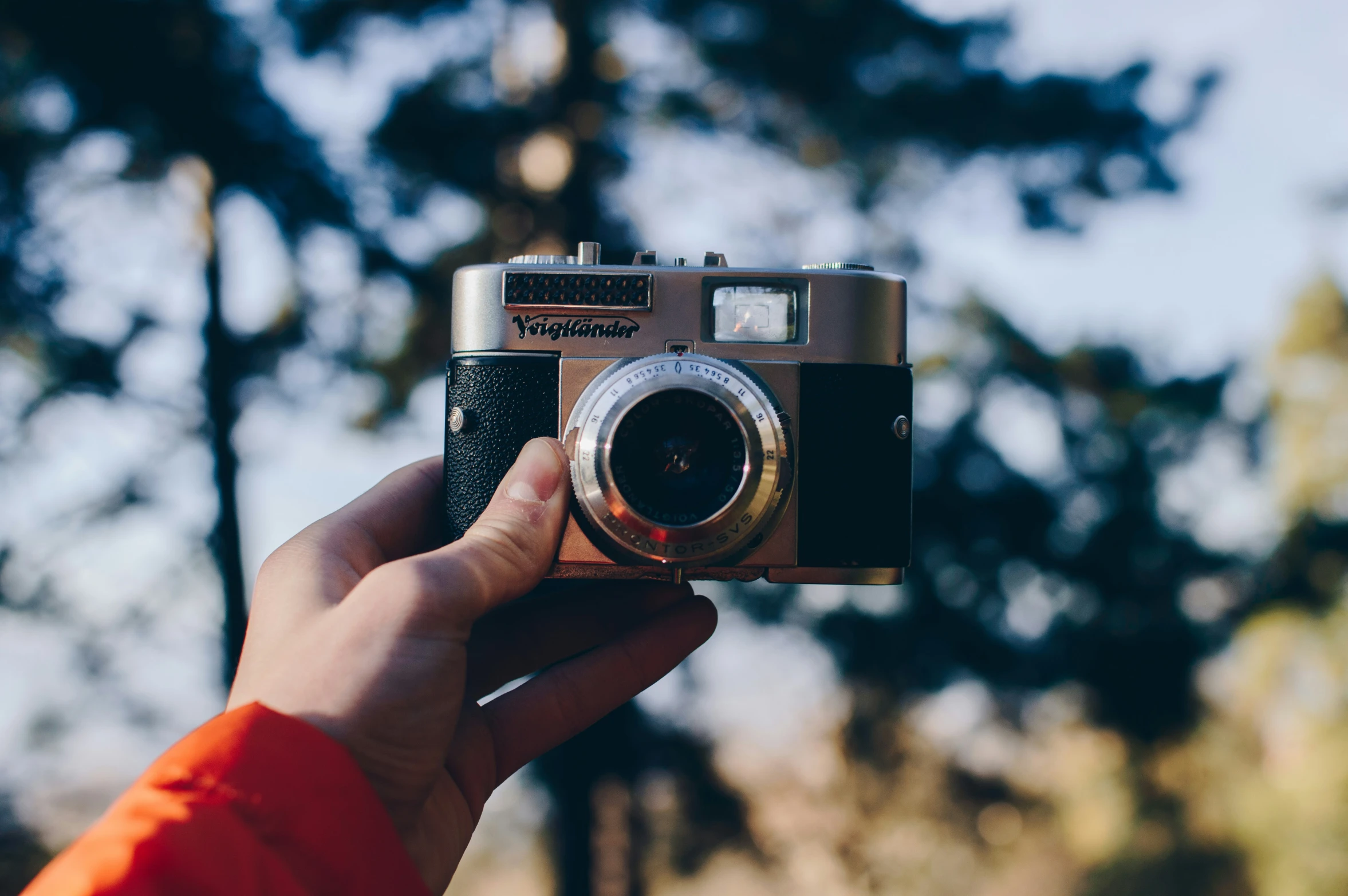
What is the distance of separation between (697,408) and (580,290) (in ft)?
0.72

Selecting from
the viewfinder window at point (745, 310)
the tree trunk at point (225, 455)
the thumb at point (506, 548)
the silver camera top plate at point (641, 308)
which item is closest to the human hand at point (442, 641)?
the thumb at point (506, 548)

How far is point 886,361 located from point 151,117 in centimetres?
336

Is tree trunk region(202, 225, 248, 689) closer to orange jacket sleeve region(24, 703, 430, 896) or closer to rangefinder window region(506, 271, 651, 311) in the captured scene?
rangefinder window region(506, 271, 651, 311)

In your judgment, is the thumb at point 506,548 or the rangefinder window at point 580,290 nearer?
the thumb at point 506,548

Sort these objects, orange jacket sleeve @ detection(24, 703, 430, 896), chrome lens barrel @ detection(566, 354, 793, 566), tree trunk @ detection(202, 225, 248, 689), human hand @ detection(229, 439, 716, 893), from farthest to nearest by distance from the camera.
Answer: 1. tree trunk @ detection(202, 225, 248, 689)
2. chrome lens barrel @ detection(566, 354, 793, 566)
3. human hand @ detection(229, 439, 716, 893)
4. orange jacket sleeve @ detection(24, 703, 430, 896)

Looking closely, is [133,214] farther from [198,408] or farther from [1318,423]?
[1318,423]

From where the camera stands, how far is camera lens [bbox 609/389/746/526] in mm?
1044

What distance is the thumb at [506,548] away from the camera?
898 millimetres

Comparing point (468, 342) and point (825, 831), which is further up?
point (468, 342)

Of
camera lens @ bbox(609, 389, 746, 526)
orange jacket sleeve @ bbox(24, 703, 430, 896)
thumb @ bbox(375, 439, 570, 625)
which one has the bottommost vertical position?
orange jacket sleeve @ bbox(24, 703, 430, 896)

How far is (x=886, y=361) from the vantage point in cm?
114

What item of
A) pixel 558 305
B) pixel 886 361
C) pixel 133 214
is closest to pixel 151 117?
pixel 133 214

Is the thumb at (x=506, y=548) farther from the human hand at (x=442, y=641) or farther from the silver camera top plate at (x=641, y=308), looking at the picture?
the silver camera top plate at (x=641, y=308)

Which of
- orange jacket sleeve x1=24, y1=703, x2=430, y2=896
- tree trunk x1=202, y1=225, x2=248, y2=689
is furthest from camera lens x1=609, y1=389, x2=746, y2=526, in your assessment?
tree trunk x1=202, y1=225, x2=248, y2=689
